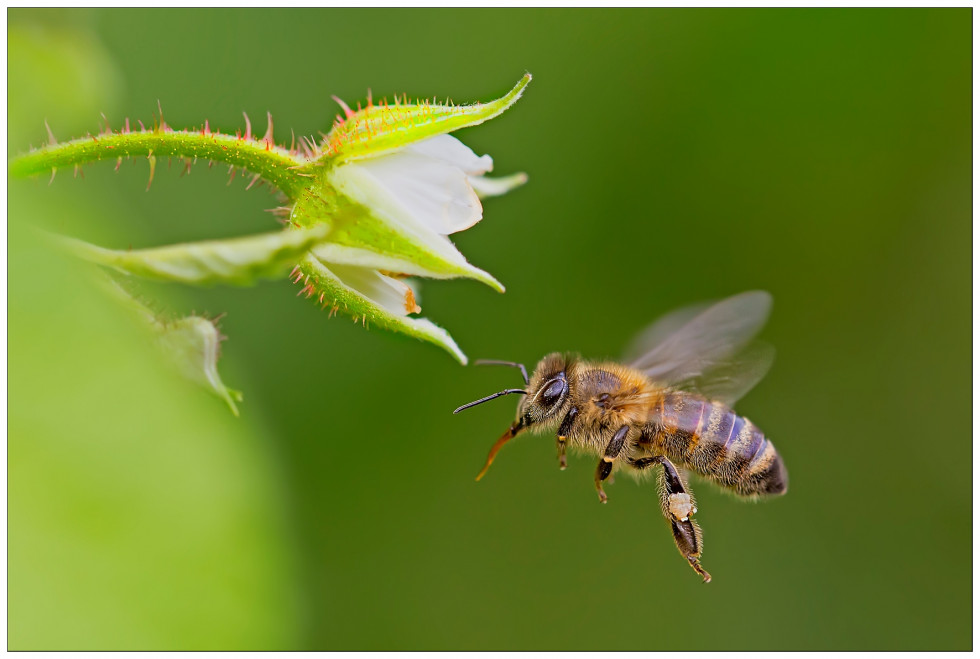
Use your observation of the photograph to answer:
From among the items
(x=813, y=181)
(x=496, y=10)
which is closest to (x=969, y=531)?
(x=813, y=181)

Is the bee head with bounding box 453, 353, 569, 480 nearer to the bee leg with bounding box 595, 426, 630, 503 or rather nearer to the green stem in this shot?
the bee leg with bounding box 595, 426, 630, 503

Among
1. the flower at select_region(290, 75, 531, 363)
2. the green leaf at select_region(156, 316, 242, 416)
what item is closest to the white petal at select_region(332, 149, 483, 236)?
the flower at select_region(290, 75, 531, 363)

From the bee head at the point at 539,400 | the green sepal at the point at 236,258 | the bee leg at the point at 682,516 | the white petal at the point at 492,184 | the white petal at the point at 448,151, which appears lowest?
the bee leg at the point at 682,516

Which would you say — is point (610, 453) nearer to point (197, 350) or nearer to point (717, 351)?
point (717, 351)

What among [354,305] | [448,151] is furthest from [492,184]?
[354,305]

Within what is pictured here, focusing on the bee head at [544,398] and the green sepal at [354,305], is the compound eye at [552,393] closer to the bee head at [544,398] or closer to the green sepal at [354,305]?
the bee head at [544,398]

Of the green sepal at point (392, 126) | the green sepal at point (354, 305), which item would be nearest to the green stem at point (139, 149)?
the green sepal at point (392, 126)
